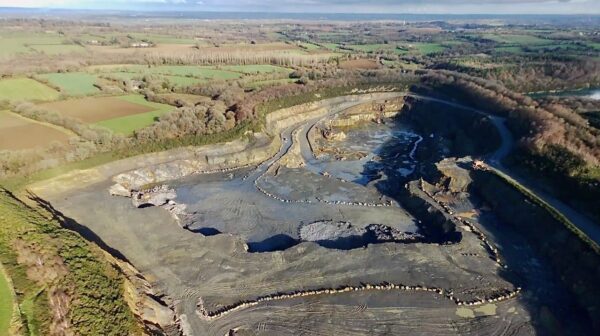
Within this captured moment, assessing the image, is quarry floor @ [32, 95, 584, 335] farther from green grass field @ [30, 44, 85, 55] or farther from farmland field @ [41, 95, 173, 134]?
green grass field @ [30, 44, 85, 55]

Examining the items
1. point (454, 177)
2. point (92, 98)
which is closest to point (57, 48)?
point (92, 98)

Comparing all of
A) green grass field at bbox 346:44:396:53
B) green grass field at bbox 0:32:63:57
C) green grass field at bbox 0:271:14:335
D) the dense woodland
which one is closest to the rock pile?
green grass field at bbox 0:271:14:335

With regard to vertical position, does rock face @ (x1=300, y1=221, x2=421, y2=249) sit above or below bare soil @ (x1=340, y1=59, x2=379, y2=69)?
below

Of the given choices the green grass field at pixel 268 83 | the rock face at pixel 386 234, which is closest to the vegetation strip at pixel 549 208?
the rock face at pixel 386 234

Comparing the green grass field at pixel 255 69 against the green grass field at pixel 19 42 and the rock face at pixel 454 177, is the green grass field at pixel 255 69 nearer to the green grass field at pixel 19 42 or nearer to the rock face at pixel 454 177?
the green grass field at pixel 19 42

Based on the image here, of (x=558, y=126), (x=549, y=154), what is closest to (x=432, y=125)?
(x=558, y=126)

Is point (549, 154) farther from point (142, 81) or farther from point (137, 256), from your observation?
point (142, 81)
